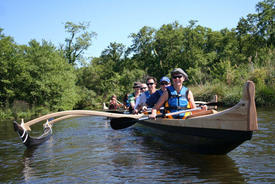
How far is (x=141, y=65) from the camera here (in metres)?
47.4

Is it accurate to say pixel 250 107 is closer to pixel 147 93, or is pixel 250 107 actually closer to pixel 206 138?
pixel 206 138

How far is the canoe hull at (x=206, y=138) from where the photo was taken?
4324mm

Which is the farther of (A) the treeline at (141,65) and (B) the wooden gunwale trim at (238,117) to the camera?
Answer: (A) the treeline at (141,65)

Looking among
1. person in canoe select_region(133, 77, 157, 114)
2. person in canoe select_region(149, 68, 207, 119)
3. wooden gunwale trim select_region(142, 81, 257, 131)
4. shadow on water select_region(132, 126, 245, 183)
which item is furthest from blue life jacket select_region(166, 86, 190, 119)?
person in canoe select_region(133, 77, 157, 114)

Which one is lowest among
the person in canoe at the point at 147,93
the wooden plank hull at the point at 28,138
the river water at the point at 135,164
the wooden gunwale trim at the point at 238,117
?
the river water at the point at 135,164

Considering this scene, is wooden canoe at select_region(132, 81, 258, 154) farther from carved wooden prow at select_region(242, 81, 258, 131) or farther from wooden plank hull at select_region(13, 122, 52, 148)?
wooden plank hull at select_region(13, 122, 52, 148)

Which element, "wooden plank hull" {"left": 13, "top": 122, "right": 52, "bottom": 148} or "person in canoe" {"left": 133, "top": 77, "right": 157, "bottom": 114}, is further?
"person in canoe" {"left": 133, "top": 77, "right": 157, "bottom": 114}

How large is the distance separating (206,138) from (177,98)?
3.94 feet

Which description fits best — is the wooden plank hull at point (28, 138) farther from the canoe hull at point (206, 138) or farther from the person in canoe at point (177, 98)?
the canoe hull at point (206, 138)

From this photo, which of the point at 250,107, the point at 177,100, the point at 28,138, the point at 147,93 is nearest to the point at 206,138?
the point at 250,107

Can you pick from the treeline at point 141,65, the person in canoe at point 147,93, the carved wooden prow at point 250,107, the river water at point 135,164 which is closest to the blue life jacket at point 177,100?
the river water at point 135,164

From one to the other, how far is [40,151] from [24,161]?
3.26 ft

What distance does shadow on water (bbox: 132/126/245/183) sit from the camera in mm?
4185

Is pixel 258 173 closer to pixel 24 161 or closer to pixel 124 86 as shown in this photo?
pixel 24 161
